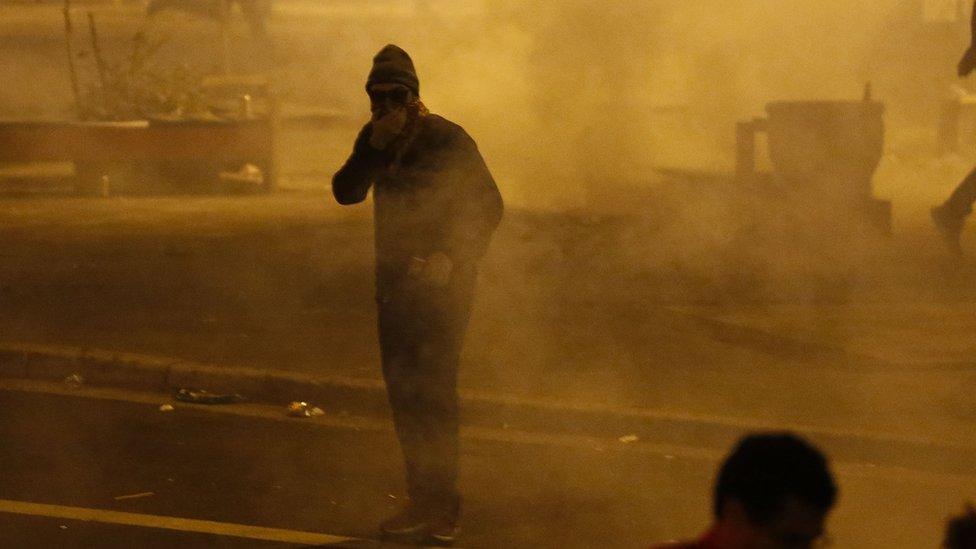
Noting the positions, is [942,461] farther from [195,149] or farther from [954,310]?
[195,149]

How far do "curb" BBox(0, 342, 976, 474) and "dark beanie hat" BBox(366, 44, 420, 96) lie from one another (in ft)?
7.03

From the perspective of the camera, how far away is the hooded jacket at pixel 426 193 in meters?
5.35

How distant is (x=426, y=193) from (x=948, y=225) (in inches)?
218

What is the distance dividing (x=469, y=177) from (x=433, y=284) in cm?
→ 36

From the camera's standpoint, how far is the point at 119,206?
1377 cm

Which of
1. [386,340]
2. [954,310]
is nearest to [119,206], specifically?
[954,310]

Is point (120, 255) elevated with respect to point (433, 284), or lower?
lower

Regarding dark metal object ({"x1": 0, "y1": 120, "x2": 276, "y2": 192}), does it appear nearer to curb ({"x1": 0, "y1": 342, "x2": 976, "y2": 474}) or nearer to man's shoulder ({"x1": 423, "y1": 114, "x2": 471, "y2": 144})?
curb ({"x1": 0, "y1": 342, "x2": 976, "y2": 474})

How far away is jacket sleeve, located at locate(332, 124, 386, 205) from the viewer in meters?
5.40

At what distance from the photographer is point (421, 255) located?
17.7ft

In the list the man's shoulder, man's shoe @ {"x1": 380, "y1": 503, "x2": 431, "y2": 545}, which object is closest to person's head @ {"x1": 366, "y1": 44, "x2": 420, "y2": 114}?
the man's shoulder

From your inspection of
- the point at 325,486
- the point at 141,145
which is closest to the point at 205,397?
the point at 325,486

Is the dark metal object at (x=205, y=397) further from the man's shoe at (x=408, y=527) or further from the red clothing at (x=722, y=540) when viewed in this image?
the red clothing at (x=722, y=540)

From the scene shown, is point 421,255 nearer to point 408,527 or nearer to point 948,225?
point 408,527
